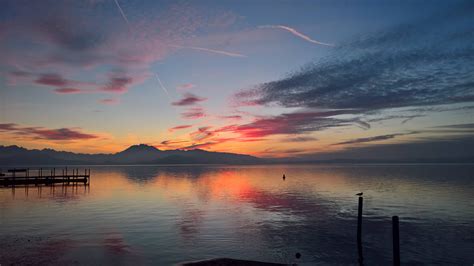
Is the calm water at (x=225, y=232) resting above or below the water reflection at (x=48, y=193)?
above

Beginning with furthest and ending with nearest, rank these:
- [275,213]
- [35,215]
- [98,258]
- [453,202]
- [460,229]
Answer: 1. [453,202]
2. [275,213]
3. [35,215]
4. [460,229]
5. [98,258]

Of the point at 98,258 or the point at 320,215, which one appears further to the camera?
the point at 320,215

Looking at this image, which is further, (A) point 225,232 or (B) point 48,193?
(B) point 48,193

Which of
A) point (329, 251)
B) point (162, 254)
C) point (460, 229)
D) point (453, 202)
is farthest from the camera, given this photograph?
point (453, 202)

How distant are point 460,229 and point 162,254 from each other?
34.6 meters

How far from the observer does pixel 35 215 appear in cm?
4678

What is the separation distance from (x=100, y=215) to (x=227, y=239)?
23.3 metres

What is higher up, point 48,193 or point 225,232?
point 225,232

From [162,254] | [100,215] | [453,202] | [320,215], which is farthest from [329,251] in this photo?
[453,202]

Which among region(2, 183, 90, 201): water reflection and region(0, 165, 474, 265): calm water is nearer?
region(0, 165, 474, 265): calm water

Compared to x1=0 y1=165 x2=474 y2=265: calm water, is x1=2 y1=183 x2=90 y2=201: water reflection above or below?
below

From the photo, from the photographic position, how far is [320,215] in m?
49.2

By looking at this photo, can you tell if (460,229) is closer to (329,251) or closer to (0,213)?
(329,251)

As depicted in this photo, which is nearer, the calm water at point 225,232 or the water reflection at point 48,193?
the calm water at point 225,232
